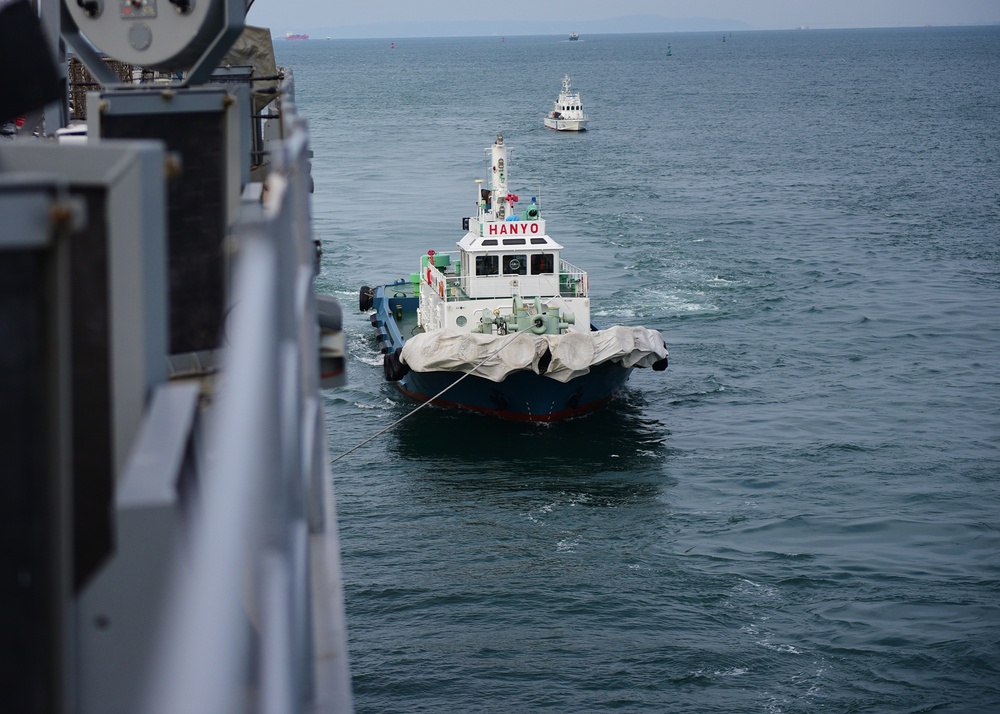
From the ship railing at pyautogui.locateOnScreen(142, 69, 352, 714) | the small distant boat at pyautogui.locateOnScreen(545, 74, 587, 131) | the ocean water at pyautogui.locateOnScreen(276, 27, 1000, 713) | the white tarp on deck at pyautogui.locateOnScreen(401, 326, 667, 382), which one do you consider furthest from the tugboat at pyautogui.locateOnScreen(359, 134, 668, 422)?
the small distant boat at pyautogui.locateOnScreen(545, 74, 587, 131)

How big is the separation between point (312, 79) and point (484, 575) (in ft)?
556

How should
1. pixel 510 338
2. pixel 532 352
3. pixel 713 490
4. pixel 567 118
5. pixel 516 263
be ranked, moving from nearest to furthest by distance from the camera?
1. pixel 713 490
2. pixel 532 352
3. pixel 510 338
4. pixel 516 263
5. pixel 567 118

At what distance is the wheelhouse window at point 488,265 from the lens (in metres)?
28.1

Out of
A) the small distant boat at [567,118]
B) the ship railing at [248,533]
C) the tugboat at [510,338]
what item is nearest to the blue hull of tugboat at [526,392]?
the tugboat at [510,338]

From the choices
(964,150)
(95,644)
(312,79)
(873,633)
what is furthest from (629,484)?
(312,79)

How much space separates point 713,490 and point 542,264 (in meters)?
8.11

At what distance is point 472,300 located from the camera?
91.3ft

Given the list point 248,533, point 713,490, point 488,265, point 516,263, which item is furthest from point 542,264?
point 248,533

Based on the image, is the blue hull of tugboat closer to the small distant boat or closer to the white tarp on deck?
the white tarp on deck

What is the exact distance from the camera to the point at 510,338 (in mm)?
25234

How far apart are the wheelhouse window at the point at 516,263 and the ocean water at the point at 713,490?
3780 mm

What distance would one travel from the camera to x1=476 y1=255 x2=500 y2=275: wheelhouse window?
92.1 feet

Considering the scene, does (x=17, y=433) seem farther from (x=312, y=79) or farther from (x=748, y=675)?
(x=312, y=79)

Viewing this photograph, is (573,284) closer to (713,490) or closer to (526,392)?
(526,392)
